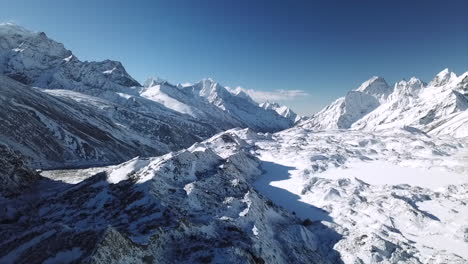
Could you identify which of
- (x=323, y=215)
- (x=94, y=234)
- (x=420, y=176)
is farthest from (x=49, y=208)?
(x=420, y=176)

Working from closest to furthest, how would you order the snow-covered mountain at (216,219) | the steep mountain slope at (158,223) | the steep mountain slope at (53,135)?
the steep mountain slope at (158,223) → the snow-covered mountain at (216,219) → the steep mountain slope at (53,135)

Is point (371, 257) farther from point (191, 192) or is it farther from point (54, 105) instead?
point (54, 105)

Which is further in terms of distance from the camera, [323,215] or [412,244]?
[323,215]

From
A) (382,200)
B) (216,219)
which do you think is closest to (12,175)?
(216,219)

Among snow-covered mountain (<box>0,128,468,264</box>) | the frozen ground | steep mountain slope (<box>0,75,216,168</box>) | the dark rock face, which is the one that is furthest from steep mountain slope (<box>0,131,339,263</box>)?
steep mountain slope (<box>0,75,216,168</box>)

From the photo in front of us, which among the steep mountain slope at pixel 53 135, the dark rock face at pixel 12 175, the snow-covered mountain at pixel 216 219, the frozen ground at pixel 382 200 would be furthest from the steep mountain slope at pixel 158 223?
the steep mountain slope at pixel 53 135

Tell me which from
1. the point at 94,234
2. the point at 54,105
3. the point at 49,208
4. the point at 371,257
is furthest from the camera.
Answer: the point at 54,105

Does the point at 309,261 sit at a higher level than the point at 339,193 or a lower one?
lower

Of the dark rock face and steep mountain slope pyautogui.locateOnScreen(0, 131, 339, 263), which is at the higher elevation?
steep mountain slope pyautogui.locateOnScreen(0, 131, 339, 263)

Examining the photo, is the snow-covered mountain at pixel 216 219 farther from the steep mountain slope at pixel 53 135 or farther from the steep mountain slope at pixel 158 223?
the steep mountain slope at pixel 53 135

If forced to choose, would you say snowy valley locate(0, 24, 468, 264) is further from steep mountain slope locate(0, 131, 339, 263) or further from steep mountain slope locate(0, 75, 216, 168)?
steep mountain slope locate(0, 75, 216, 168)

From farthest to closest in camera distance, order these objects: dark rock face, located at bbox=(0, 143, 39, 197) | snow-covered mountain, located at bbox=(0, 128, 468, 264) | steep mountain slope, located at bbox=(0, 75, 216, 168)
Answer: steep mountain slope, located at bbox=(0, 75, 216, 168), dark rock face, located at bbox=(0, 143, 39, 197), snow-covered mountain, located at bbox=(0, 128, 468, 264)
